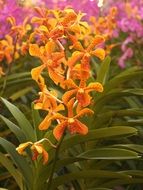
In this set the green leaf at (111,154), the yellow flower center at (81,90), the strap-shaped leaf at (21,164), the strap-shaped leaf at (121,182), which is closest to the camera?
the yellow flower center at (81,90)

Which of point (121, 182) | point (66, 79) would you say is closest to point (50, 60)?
point (66, 79)

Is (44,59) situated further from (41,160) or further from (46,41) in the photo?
(41,160)

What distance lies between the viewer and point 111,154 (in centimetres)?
105

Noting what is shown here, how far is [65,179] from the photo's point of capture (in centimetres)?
112

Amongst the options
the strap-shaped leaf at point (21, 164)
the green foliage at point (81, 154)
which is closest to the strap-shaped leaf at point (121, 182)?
the green foliage at point (81, 154)

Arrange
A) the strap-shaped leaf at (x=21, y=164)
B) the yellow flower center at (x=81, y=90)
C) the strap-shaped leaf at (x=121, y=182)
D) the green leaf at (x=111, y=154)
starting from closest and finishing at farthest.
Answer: the yellow flower center at (x=81, y=90)
the green leaf at (x=111, y=154)
the strap-shaped leaf at (x=21, y=164)
the strap-shaped leaf at (x=121, y=182)

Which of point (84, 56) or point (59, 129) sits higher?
point (84, 56)

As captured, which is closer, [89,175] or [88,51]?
[88,51]

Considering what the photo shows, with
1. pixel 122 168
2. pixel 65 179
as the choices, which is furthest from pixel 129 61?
pixel 65 179

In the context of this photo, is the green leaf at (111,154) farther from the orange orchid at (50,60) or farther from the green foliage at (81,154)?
the orange orchid at (50,60)

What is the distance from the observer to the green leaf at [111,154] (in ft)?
3.28

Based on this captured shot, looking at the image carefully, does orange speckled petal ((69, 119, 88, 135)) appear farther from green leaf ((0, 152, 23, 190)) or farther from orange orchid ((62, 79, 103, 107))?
green leaf ((0, 152, 23, 190))

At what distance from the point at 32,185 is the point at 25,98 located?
1005mm

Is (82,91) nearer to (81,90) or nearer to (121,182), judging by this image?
(81,90)
